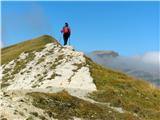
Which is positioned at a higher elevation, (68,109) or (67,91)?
(68,109)

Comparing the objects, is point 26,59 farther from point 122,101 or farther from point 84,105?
point 84,105

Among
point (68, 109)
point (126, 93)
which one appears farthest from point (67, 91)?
point (68, 109)

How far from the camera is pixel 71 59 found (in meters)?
70.9

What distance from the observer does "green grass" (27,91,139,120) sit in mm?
39562

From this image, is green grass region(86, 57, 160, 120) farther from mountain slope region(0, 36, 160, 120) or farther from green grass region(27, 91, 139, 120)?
green grass region(27, 91, 139, 120)

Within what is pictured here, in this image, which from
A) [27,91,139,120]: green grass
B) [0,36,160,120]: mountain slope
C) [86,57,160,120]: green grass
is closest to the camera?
[0,36,160,120]: mountain slope

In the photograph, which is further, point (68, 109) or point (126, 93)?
point (126, 93)

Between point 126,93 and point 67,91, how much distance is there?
8.48m

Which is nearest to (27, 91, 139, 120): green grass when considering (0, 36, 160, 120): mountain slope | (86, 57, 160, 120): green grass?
(0, 36, 160, 120): mountain slope

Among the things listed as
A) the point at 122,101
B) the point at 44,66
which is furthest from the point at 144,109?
the point at 44,66

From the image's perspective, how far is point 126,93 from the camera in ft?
195

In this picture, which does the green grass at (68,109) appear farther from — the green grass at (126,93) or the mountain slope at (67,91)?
the green grass at (126,93)

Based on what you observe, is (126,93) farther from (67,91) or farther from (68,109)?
(68,109)

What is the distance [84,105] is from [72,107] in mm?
1742
